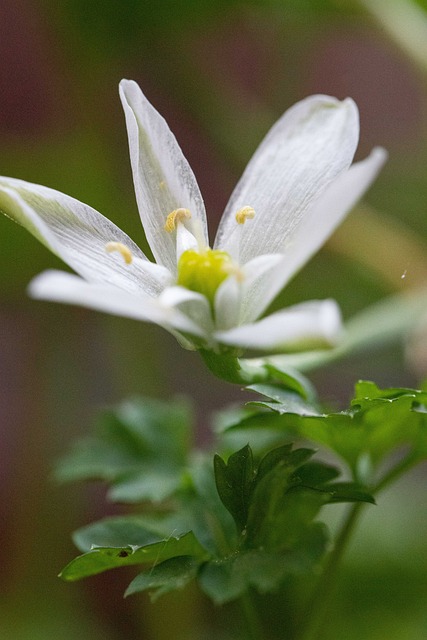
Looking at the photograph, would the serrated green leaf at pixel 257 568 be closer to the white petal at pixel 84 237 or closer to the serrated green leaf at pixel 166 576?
the serrated green leaf at pixel 166 576

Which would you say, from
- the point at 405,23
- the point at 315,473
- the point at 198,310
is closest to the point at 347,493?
the point at 315,473

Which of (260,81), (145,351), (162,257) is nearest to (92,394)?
(145,351)

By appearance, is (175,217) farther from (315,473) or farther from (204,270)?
(315,473)

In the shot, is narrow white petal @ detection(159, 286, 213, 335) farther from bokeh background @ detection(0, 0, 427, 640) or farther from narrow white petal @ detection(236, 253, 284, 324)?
bokeh background @ detection(0, 0, 427, 640)

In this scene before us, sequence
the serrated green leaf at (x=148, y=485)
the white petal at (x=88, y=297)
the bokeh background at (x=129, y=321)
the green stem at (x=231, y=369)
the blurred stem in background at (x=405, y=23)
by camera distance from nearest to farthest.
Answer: the white petal at (x=88, y=297) < the green stem at (x=231, y=369) < the serrated green leaf at (x=148, y=485) < the bokeh background at (x=129, y=321) < the blurred stem in background at (x=405, y=23)

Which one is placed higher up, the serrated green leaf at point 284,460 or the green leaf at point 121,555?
the serrated green leaf at point 284,460

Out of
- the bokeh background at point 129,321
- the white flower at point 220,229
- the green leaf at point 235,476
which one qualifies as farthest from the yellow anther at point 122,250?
the bokeh background at point 129,321
